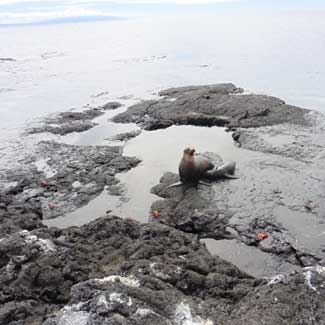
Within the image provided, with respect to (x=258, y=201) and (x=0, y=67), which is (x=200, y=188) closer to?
(x=258, y=201)

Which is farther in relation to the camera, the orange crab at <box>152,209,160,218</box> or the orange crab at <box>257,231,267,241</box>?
the orange crab at <box>152,209,160,218</box>

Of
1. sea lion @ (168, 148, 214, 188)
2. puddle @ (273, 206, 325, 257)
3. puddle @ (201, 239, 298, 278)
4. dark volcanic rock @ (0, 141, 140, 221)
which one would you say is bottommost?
dark volcanic rock @ (0, 141, 140, 221)

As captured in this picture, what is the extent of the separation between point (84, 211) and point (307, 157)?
784 cm

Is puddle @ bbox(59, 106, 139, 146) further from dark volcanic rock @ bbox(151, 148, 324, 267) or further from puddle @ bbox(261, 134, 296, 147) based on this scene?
dark volcanic rock @ bbox(151, 148, 324, 267)

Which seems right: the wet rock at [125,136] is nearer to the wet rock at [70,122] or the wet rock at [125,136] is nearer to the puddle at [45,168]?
the wet rock at [70,122]

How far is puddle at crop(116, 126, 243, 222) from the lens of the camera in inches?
491

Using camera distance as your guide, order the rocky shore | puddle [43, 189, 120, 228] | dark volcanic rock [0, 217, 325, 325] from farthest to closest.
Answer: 1. puddle [43, 189, 120, 228]
2. the rocky shore
3. dark volcanic rock [0, 217, 325, 325]

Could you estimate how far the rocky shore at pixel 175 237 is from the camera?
5.71 meters

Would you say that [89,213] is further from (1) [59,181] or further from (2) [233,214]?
(2) [233,214]

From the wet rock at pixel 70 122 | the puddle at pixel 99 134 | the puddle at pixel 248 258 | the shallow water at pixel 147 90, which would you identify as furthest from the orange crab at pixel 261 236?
the wet rock at pixel 70 122

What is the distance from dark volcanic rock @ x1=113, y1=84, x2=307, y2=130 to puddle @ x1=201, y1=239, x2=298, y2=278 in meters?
9.84

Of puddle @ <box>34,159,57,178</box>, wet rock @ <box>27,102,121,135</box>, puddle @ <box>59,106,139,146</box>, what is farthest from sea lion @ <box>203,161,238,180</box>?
wet rock @ <box>27,102,121,135</box>

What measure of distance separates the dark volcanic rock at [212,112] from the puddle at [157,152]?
0.77 metres

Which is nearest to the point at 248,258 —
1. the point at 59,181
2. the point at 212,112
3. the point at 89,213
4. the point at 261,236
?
the point at 261,236
